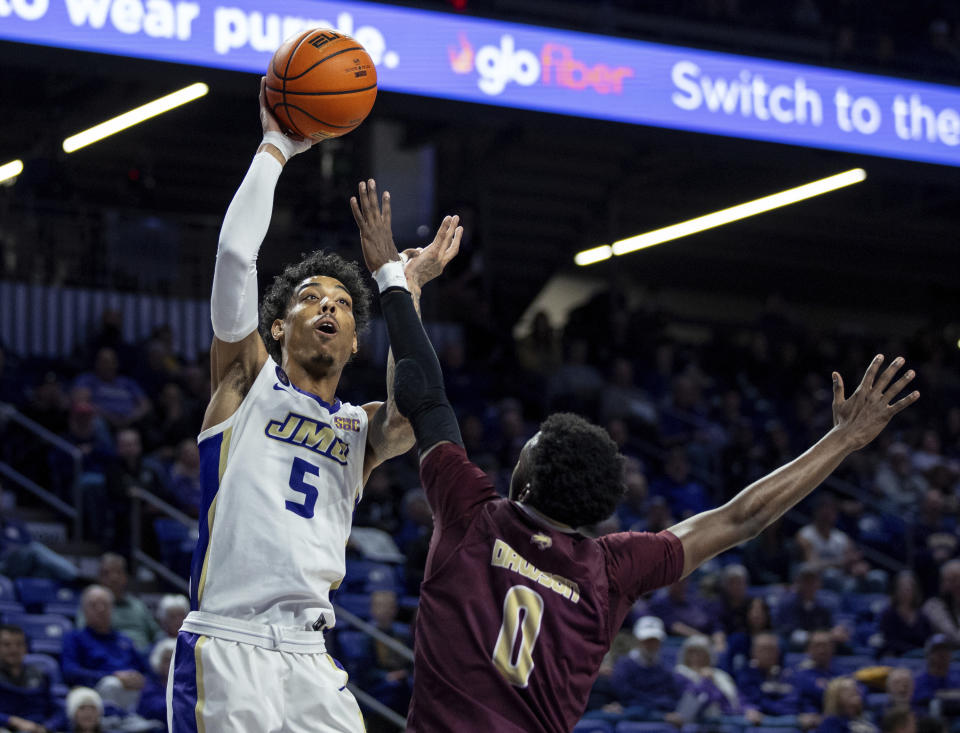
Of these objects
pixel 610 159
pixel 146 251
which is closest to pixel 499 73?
pixel 146 251

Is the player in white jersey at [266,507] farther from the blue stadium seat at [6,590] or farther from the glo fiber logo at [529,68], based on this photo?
the glo fiber logo at [529,68]

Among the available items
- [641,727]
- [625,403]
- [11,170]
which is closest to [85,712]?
[641,727]

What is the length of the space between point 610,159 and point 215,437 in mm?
13032

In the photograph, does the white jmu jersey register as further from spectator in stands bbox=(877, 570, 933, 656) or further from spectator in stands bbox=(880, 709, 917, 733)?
spectator in stands bbox=(877, 570, 933, 656)

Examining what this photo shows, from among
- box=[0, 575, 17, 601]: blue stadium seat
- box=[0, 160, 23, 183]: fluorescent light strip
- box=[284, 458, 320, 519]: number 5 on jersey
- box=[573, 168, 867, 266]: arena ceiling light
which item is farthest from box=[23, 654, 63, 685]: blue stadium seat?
box=[573, 168, 867, 266]: arena ceiling light

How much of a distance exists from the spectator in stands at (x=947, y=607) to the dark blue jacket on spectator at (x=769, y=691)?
1.81 meters

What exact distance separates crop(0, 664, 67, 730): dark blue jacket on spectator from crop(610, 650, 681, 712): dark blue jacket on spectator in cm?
347

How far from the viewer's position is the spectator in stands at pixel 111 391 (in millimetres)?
10773

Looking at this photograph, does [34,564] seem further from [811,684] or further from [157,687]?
[811,684]

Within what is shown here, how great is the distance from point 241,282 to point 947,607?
29.6ft

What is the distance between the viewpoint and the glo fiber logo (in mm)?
9969

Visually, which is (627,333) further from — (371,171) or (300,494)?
(300,494)

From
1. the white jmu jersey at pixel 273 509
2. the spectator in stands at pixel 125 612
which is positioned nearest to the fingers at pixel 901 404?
the white jmu jersey at pixel 273 509

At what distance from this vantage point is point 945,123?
11516mm
